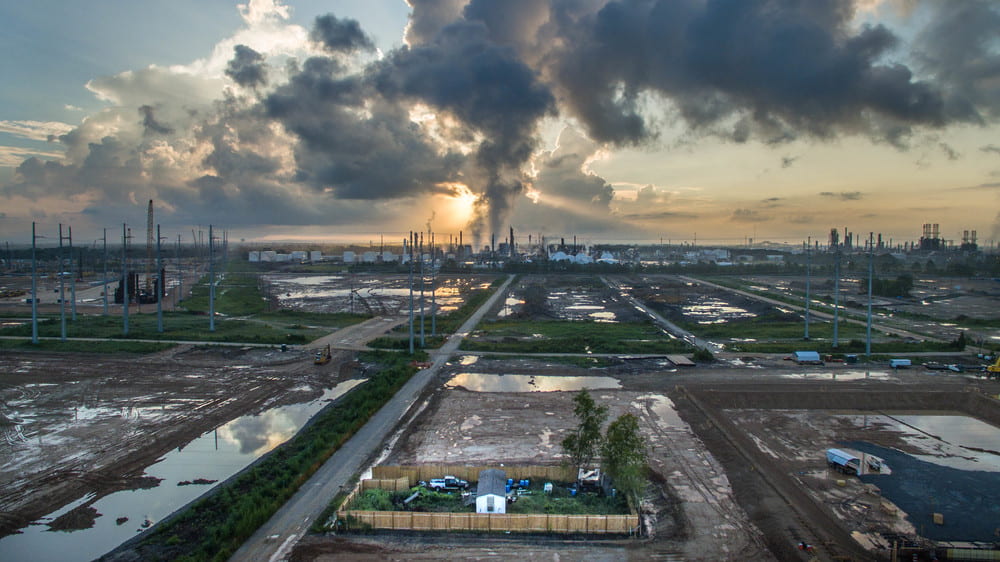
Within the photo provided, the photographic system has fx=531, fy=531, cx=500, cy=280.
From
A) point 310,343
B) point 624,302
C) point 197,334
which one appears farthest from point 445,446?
point 624,302

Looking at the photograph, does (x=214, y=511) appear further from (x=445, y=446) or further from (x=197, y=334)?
(x=197, y=334)

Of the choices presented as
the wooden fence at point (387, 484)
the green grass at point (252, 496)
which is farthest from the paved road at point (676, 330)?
the wooden fence at point (387, 484)

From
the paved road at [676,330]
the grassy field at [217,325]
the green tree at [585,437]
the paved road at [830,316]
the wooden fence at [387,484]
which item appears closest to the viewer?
the wooden fence at [387,484]

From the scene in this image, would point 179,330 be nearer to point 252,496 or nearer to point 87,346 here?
point 87,346

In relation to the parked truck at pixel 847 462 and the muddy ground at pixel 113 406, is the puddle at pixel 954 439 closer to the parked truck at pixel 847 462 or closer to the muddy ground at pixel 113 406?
the parked truck at pixel 847 462

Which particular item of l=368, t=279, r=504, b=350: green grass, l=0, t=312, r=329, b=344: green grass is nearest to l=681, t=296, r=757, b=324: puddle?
l=368, t=279, r=504, b=350: green grass

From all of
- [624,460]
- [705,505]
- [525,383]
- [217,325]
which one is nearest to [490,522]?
[624,460]
